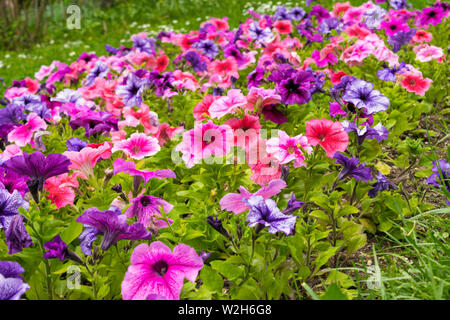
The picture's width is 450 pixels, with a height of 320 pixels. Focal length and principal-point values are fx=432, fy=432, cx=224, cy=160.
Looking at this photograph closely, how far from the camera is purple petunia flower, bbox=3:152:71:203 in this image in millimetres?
1696

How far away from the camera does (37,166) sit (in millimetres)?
1743

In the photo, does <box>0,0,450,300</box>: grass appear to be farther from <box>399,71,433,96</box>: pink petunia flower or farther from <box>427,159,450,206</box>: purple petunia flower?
<box>399,71,433,96</box>: pink petunia flower

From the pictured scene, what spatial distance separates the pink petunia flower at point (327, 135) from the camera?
2146 mm

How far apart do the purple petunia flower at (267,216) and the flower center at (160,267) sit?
359 mm

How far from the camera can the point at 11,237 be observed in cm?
158

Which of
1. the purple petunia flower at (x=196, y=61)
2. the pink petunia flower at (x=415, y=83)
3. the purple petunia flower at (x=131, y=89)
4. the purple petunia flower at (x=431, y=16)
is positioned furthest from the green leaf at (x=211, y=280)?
the purple petunia flower at (x=431, y=16)

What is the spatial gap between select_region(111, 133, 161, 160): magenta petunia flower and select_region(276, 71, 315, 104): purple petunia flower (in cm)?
87

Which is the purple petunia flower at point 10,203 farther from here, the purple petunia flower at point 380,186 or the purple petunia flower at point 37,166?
the purple petunia flower at point 380,186

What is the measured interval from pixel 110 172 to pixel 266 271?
36.2 inches

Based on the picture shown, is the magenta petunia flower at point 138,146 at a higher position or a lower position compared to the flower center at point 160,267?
higher

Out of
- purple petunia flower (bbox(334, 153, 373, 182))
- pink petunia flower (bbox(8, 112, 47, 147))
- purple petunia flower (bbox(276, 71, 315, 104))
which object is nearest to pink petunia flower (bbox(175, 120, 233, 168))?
purple petunia flower (bbox(334, 153, 373, 182))

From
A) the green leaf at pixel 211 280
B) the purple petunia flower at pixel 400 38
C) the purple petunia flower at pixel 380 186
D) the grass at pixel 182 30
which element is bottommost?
the grass at pixel 182 30
